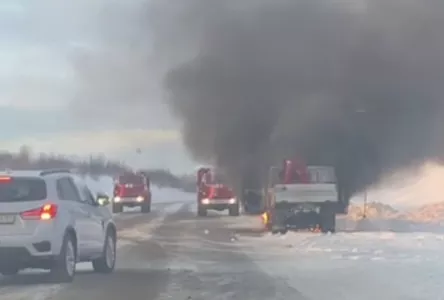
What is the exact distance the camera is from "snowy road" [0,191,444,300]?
1314 centimetres

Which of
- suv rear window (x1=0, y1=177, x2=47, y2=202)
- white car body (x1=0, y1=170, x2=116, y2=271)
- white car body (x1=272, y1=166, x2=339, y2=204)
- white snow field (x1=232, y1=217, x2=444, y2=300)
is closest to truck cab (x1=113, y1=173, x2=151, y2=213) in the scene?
white car body (x1=272, y1=166, x2=339, y2=204)

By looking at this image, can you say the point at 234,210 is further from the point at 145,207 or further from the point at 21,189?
the point at 21,189

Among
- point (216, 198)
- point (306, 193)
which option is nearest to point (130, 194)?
point (216, 198)

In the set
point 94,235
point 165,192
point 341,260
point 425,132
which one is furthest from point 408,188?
point 165,192

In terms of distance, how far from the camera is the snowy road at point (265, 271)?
13.1 metres

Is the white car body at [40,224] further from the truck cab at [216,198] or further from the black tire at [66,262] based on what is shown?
the truck cab at [216,198]

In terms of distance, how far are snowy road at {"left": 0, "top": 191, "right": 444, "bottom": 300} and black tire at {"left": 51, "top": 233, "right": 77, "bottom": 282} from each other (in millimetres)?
206

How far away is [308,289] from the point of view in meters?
13.6

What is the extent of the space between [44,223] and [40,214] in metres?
0.15

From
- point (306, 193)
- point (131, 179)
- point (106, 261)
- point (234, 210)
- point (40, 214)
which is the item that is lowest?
point (106, 261)

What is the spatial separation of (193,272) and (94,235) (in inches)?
68.7

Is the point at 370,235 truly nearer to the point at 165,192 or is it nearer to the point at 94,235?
the point at 94,235

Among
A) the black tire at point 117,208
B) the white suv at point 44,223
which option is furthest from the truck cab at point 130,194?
the white suv at point 44,223

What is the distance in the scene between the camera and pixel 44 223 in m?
14.4
